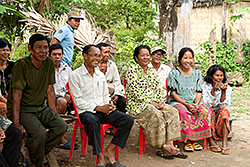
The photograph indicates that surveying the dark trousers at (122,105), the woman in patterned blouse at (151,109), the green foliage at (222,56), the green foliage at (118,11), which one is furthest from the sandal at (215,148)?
the green foliage at (118,11)

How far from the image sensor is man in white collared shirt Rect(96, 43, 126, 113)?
15.4 feet

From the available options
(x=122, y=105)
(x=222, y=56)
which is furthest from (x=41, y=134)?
(x=222, y=56)

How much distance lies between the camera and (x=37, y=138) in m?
3.09

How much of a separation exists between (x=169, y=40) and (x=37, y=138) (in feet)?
20.0

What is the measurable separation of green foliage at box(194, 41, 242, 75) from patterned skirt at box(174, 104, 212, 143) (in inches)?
216

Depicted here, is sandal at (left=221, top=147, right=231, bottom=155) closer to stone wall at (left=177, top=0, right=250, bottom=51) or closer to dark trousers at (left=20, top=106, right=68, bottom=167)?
dark trousers at (left=20, top=106, right=68, bottom=167)

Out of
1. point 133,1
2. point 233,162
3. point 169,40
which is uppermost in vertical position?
point 133,1

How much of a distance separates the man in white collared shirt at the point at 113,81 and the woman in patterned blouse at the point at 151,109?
38 cm

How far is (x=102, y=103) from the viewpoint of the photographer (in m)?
3.99

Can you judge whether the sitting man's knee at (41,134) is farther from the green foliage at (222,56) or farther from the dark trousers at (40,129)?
the green foliage at (222,56)

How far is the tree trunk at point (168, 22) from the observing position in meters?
7.95

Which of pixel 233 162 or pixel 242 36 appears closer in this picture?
pixel 233 162

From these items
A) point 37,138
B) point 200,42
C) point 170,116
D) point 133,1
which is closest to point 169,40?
point 200,42

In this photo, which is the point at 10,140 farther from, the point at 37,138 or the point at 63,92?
the point at 63,92
